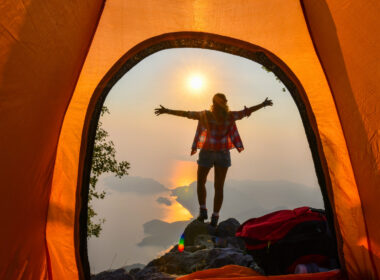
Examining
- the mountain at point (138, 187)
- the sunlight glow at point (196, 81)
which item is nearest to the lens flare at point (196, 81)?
the sunlight glow at point (196, 81)

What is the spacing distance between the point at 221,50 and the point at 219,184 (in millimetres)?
2362

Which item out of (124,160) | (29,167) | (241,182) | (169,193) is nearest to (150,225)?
(169,193)

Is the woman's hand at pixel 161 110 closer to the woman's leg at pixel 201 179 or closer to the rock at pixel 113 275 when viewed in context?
the woman's leg at pixel 201 179

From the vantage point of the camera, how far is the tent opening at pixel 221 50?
2330 mm

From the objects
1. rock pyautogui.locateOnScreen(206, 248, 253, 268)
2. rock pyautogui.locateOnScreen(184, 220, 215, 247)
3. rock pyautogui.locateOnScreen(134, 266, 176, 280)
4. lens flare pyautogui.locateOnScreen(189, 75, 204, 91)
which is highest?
lens flare pyautogui.locateOnScreen(189, 75, 204, 91)

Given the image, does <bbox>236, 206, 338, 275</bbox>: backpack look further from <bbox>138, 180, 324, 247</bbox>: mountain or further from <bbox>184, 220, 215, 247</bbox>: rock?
<bbox>138, 180, 324, 247</bbox>: mountain

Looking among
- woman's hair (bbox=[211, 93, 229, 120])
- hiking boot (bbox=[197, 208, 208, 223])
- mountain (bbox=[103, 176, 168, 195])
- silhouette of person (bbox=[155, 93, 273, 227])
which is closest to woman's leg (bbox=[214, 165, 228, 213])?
silhouette of person (bbox=[155, 93, 273, 227])

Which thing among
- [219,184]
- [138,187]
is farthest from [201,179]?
[138,187]

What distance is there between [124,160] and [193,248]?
5981mm

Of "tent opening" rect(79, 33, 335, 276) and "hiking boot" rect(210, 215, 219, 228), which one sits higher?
"tent opening" rect(79, 33, 335, 276)

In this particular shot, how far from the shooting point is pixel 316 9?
2143 mm

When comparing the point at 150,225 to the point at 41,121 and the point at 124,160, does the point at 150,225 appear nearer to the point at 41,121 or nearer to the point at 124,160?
the point at 124,160

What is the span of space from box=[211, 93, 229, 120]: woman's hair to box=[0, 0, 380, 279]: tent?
59.8 inches

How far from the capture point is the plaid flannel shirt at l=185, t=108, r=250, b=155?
14.3 feet
